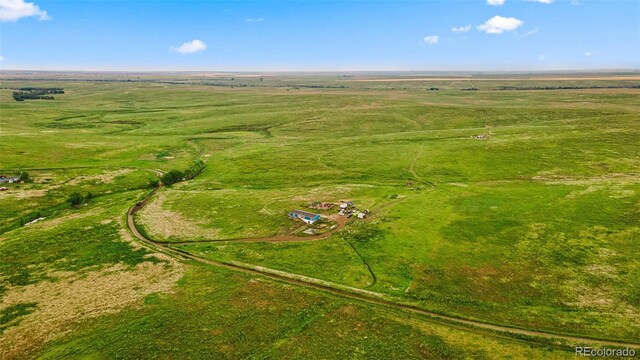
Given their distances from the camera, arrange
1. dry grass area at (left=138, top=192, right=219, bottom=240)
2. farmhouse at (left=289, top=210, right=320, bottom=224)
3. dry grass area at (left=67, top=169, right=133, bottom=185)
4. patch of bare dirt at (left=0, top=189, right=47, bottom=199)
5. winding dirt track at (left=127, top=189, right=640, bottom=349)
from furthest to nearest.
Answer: dry grass area at (left=67, top=169, right=133, bottom=185), patch of bare dirt at (left=0, top=189, right=47, bottom=199), farmhouse at (left=289, top=210, right=320, bottom=224), dry grass area at (left=138, top=192, right=219, bottom=240), winding dirt track at (left=127, top=189, right=640, bottom=349)

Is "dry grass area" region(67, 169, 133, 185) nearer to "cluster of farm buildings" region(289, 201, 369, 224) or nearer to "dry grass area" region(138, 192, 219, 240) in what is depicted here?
"dry grass area" region(138, 192, 219, 240)

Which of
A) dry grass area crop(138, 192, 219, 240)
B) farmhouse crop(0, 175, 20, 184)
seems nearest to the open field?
dry grass area crop(138, 192, 219, 240)

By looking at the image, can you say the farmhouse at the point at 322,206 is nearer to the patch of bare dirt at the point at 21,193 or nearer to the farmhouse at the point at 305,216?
the farmhouse at the point at 305,216

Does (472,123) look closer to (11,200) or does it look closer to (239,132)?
(239,132)

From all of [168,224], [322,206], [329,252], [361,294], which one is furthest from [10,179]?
[361,294]

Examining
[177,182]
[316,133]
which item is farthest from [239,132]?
[177,182]
